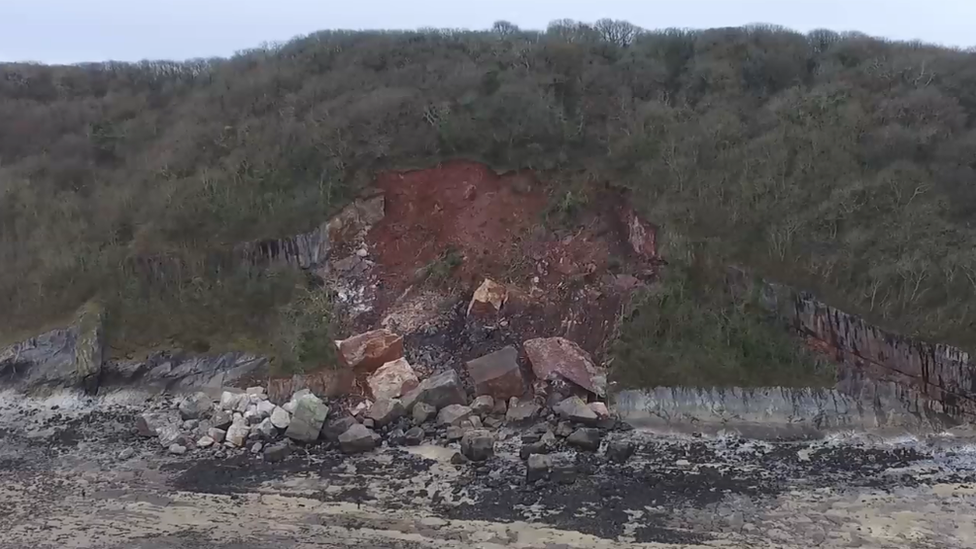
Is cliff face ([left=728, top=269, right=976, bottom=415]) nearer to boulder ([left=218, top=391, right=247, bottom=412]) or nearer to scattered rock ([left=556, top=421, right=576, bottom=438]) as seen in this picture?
scattered rock ([left=556, top=421, right=576, bottom=438])

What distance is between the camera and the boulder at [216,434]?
14.3m

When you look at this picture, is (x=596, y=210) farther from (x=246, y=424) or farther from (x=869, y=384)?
(x=246, y=424)

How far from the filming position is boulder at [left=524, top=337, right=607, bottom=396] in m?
15.0

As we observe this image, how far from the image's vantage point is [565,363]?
50.1 feet

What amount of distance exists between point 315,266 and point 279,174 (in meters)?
3.50

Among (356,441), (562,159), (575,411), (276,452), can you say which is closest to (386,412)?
(356,441)

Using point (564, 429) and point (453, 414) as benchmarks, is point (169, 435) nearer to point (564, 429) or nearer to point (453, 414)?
point (453, 414)

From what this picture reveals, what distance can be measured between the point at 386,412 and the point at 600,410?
4.18m

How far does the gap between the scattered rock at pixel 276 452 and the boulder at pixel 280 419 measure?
0.62 m

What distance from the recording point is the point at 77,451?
46.4 ft

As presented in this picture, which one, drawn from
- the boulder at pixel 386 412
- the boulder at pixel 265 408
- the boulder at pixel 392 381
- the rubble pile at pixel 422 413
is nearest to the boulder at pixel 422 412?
the rubble pile at pixel 422 413

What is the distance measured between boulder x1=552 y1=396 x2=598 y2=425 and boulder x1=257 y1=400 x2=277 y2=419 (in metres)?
5.58

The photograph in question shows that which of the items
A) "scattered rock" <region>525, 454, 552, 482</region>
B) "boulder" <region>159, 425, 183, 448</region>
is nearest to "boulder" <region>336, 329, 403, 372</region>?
"boulder" <region>159, 425, 183, 448</region>

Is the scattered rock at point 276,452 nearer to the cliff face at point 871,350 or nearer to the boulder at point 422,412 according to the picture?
the boulder at point 422,412
